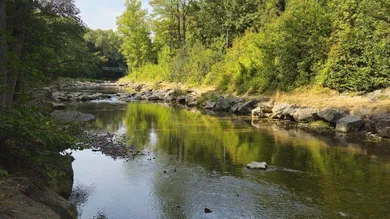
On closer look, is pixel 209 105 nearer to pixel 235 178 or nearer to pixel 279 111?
pixel 279 111

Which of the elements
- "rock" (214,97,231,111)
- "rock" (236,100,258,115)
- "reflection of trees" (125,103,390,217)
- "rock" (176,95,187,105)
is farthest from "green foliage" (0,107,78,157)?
"rock" (176,95,187,105)

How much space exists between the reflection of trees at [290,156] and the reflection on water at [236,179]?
0.11 ft

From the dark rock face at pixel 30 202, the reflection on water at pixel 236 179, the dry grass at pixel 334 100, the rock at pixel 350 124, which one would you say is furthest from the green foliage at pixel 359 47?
A: the dark rock face at pixel 30 202

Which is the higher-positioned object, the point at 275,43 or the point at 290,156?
the point at 275,43

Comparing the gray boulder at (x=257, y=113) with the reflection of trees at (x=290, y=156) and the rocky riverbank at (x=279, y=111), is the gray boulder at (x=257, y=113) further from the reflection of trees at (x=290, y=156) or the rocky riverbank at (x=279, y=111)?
the reflection of trees at (x=290, y=156)

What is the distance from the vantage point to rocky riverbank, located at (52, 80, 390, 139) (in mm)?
18781

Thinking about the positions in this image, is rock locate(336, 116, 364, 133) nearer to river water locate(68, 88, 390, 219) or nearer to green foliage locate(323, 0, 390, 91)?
river water locate(68, 88, 390, 219)

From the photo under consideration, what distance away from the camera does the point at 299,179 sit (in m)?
11.6

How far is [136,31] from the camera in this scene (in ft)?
224

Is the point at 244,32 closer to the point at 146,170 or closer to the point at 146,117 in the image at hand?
the point at 146,117

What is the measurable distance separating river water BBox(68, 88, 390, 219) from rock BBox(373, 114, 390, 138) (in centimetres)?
154

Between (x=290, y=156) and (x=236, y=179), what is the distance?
4.02 m

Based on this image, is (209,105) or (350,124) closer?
(350,124)

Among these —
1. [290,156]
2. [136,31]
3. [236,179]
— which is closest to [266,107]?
[290,156]
